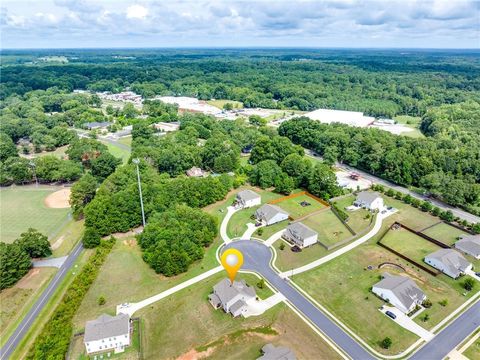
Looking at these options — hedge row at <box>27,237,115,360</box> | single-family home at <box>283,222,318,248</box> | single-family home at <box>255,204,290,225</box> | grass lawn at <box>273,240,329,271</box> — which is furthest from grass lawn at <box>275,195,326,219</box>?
hedge row at <box>27,237,115,360</box>

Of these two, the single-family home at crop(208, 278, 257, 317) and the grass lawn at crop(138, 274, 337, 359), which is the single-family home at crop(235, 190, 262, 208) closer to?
the single-family home at crop(208, 278, 257, 317)

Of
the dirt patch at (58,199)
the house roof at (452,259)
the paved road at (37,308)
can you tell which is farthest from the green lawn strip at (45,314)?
the house roof at (452,259)

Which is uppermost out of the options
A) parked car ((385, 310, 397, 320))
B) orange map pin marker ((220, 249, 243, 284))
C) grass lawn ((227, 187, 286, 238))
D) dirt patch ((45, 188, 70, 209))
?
orange map pin marker ((220, 249, 243, 284))

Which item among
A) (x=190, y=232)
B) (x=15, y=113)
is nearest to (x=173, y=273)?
(x=190, y=232)

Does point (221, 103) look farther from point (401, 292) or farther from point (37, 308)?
point (401, 292)

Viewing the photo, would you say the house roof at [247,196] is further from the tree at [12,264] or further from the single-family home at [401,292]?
the tree at [12,264]

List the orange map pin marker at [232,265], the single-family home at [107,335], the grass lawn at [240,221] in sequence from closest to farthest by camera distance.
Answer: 1. the single-family home at [107,335]
2. the orange map pin marker at [232,265]
3. the grass lawn at [240,221]

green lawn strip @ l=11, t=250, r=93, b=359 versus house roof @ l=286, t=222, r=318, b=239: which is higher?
house roof @ l=286, t=222, r=318, b=239
